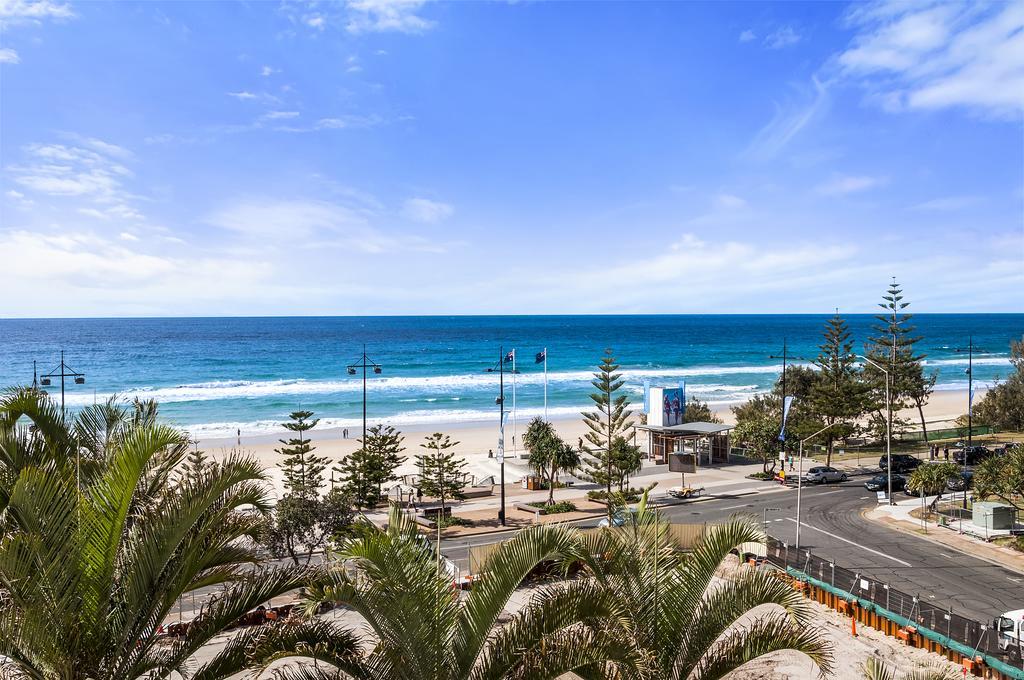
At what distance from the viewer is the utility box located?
23.5 meters

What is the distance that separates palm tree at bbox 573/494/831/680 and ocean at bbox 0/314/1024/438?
122 feet

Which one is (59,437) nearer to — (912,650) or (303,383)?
(912,650)

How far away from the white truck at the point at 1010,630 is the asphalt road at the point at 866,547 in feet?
5.65

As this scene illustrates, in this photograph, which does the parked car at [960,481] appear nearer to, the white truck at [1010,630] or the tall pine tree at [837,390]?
the tall pine tree at [837,390]

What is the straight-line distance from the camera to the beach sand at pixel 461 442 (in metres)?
38.4

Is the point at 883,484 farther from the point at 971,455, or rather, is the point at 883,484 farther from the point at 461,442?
the point at 461,442

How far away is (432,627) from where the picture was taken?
601 centimetres

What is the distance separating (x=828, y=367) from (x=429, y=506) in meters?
27.0

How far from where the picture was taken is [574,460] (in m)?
31.5

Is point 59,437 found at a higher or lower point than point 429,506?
higher

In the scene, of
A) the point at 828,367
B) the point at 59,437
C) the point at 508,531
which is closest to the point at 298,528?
the point at 508,531

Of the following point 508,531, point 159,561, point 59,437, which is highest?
point 59,437

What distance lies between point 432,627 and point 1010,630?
48.4 ft

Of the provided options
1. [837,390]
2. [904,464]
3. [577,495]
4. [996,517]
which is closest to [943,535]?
[996,517]
